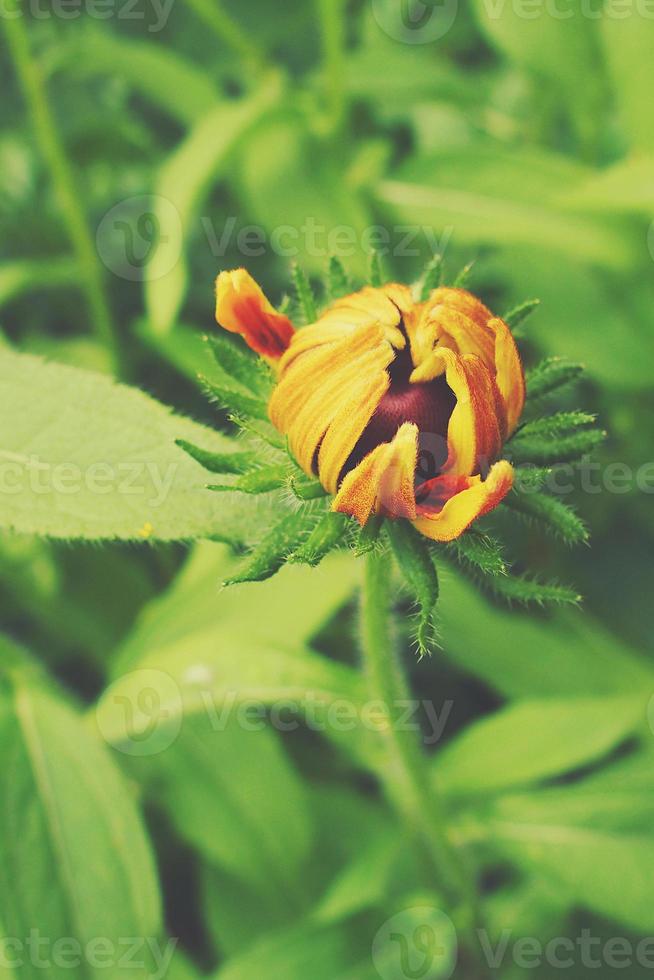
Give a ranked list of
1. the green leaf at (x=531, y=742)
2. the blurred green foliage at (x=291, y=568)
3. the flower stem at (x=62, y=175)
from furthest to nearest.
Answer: the flower stem at (x=62, y=175), the green leaf at (x=531, y=742), the blurred green foliage at (x=291, y=568)

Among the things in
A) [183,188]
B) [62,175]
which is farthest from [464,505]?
[62,175]

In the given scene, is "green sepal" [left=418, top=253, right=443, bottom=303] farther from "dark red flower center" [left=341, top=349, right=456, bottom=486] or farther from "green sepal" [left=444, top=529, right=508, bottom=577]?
"green sepal" [left=444, top=529, right=508, bottom=577]

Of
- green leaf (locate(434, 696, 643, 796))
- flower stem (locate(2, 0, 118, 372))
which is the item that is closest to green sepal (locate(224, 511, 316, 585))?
green leaf (locate(434, 696, 643, 796))

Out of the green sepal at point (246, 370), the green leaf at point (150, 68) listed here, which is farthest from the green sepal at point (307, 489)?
the green leaf at point (150, 68)

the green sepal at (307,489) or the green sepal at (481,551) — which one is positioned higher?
the green sepal at (481,551)

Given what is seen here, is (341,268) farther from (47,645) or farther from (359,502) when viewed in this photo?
(47,645)

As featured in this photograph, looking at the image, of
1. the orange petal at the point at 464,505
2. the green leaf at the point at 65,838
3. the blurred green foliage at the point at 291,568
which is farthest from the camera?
the blurred green foliage at the point at 291,568

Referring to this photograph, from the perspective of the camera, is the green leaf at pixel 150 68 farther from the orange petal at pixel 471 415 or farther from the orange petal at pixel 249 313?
the orange petal at pixel 471 415
